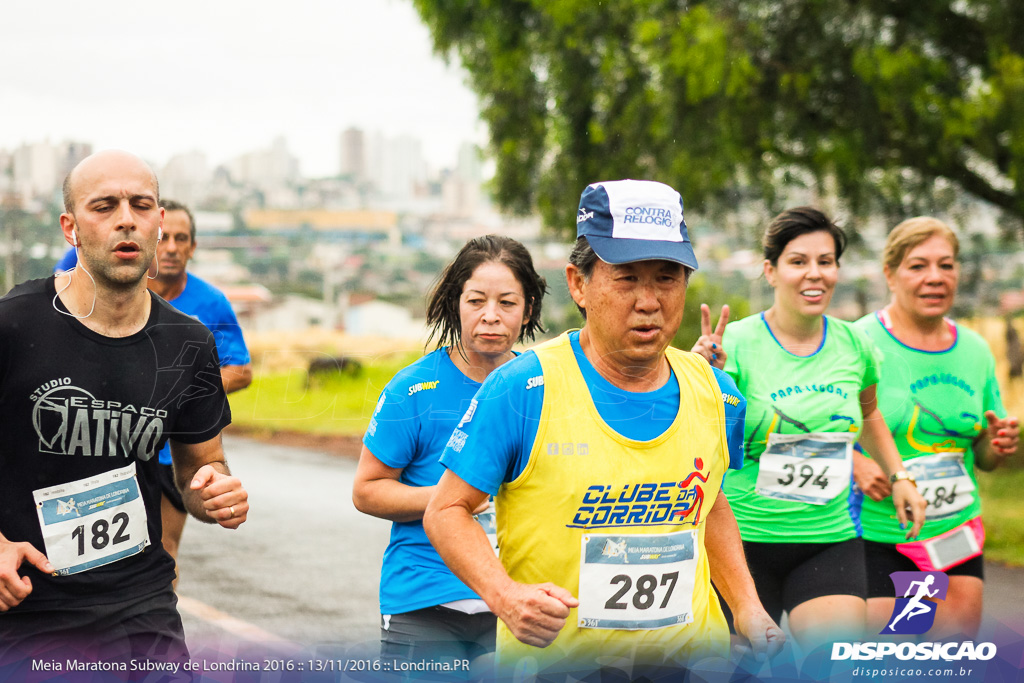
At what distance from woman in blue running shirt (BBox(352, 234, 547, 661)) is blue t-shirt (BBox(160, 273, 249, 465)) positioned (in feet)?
6.00

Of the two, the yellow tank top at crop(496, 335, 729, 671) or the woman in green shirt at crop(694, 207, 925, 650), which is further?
the woman in green shirt at crop(694, 207, 925, 650)

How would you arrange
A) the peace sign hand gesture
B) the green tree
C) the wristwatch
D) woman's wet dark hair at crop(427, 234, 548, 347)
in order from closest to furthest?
woman's wet dark hair at crop(427, 234, 548, 347) → the peace sign hand gesture → the wristwatch → the green tree

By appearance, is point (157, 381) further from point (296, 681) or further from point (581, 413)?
point (581, 413)

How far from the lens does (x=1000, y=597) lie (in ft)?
20.6

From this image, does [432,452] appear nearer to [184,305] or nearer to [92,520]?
[92,520]

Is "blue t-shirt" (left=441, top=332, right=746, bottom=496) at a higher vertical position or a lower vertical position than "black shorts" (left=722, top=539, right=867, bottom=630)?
higher

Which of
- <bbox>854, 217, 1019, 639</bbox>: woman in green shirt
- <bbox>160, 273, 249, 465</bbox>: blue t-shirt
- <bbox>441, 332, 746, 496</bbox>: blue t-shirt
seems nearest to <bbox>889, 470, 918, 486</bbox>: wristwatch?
<bbox>854, 217, 1019, 639</bbox>: woman in green shirt

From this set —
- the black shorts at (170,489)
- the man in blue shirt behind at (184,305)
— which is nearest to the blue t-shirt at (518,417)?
the man in blue shirt behind at (184,305)

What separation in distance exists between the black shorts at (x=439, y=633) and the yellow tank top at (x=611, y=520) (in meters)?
0.62

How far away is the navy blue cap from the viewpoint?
7.78ft

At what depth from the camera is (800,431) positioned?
3.76 metres

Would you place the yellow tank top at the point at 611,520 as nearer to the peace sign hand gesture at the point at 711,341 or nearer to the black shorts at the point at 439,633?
the black shorts at the point at 439,633

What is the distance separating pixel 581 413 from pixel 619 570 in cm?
37

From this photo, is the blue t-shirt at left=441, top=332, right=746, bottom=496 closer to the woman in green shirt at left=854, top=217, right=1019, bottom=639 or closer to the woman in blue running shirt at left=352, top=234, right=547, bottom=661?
the woman in blue running shirt at left=352, top=234, right=547, bottom=661
